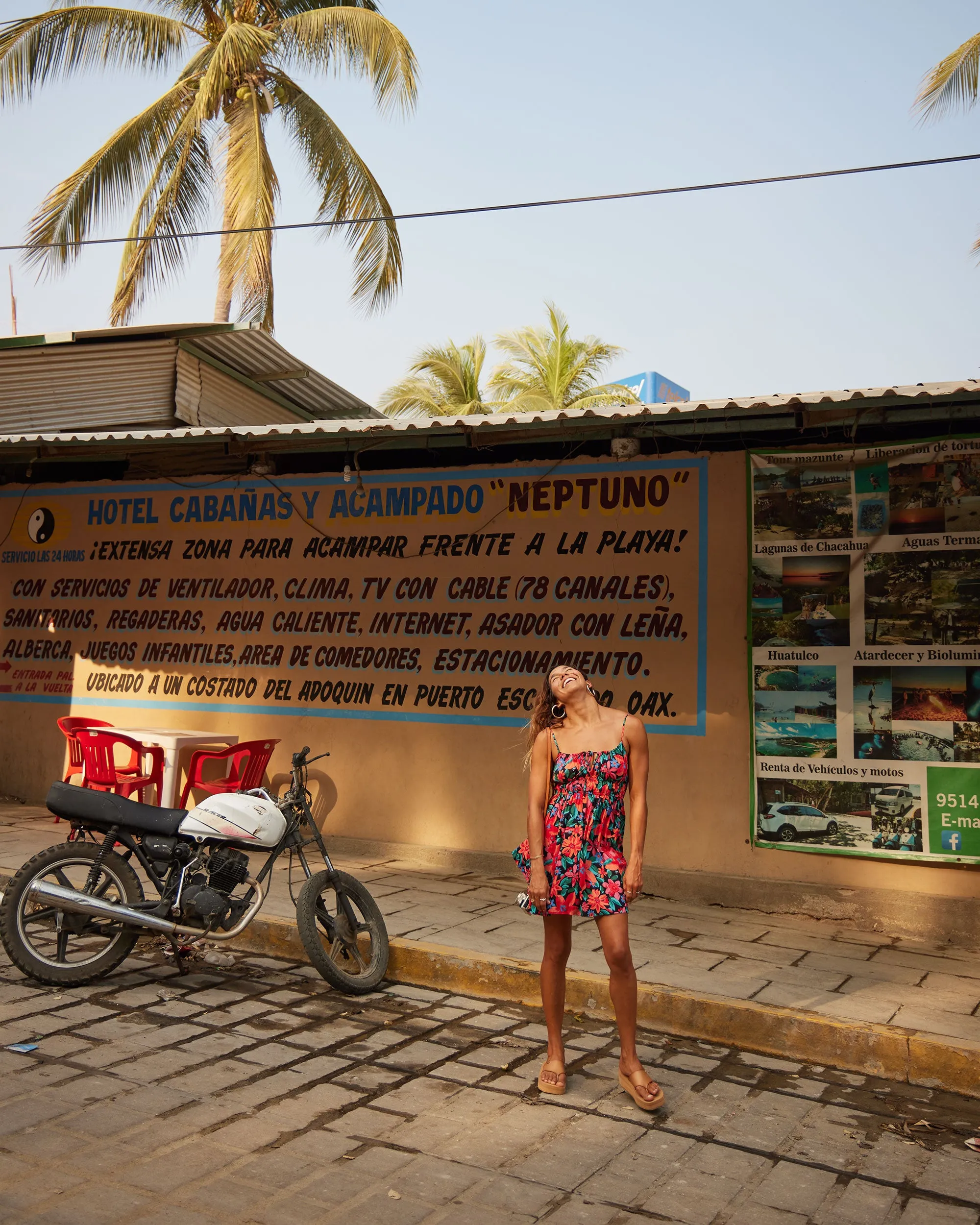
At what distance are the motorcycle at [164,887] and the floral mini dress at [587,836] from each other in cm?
143

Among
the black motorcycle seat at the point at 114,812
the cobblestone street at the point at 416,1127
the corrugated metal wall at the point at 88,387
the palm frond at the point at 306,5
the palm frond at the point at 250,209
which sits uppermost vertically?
the palm frond at the point at 306,5

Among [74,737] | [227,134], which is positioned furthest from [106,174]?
[74,737]

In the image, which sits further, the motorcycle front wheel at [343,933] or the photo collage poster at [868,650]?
the photo collage poster at [868,650]

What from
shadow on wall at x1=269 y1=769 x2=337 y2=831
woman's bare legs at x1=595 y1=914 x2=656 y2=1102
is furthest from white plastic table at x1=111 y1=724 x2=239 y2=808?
woman's bare legs at x1=595 y1=914 x2=656 y2=1102

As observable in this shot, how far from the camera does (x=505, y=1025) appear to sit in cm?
491

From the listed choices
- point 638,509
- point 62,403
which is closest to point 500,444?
point 638,509

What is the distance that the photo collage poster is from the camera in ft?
20.8

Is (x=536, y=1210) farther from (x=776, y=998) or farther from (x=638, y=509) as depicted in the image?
(x=638, y=509)

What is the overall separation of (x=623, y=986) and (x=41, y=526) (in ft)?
23.8

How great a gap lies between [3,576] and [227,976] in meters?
5.53

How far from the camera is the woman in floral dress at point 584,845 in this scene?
4004 millimetres

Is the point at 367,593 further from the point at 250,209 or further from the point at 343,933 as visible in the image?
the point at 250,209

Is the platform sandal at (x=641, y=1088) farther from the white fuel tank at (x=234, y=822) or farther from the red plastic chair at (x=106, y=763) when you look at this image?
the red plastic chair at (x=106, y=763)

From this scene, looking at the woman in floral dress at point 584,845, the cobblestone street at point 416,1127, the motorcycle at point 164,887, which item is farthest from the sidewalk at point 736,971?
the woman in floral dress at point 584,845
